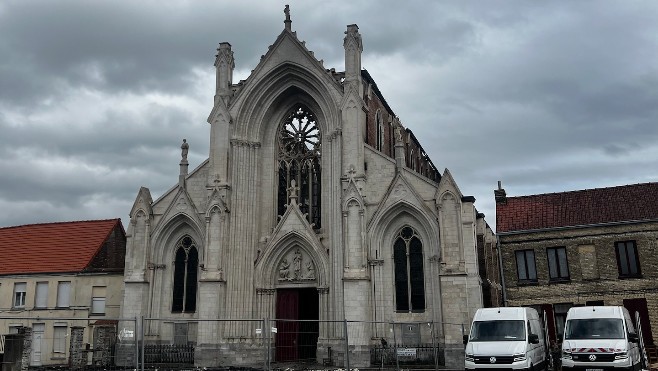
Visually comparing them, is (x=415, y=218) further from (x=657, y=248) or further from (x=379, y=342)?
(x=657, y=248)

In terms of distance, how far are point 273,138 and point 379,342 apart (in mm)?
11387

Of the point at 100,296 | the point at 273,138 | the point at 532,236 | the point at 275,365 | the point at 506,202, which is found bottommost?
the point at 275,365

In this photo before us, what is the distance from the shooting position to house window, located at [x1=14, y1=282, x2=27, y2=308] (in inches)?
1248

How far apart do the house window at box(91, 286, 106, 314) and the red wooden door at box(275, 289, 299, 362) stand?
10.00 m

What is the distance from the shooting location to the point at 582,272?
28328 mm

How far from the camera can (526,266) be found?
2970cm

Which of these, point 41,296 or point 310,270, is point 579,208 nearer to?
point 310,270

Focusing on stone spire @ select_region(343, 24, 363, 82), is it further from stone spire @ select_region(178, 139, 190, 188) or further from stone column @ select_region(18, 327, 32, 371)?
stone column @ select_region(18, 327, 32, 371)

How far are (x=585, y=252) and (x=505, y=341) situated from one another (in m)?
13.5

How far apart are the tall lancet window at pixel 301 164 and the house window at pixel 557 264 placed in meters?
11.9

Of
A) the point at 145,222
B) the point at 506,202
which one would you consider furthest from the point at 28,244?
the point at 506,202

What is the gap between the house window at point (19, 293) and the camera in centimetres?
3170

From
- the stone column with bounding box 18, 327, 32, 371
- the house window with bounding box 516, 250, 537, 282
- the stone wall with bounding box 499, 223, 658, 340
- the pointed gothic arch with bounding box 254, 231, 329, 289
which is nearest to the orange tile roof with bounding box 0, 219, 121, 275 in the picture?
the stone column with bounding box 18, 327, 32, 371

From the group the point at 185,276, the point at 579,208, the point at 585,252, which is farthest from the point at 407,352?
the point at 579,208
